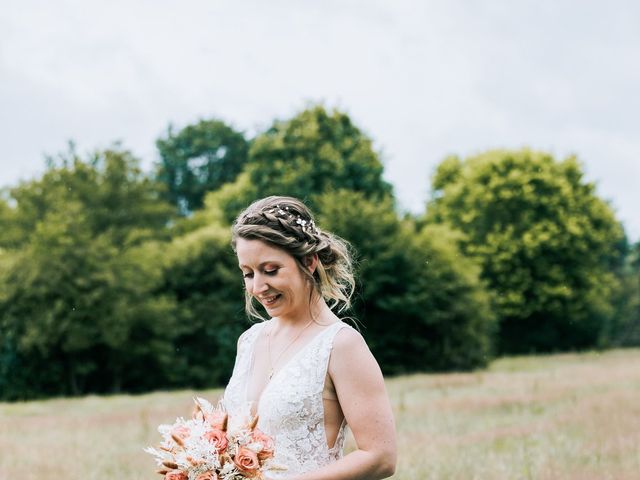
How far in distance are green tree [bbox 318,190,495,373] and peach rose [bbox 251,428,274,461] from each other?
24684mm

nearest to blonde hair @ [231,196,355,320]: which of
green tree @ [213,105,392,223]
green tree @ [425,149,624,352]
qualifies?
green tree @ [213,105,392,223]

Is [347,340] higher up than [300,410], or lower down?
higher up

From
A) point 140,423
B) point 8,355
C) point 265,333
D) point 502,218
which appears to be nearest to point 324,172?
point 8,355

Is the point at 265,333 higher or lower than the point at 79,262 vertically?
lower

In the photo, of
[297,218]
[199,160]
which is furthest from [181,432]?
[199,160]

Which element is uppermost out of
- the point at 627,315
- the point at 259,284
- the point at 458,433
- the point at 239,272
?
the point at 239,272

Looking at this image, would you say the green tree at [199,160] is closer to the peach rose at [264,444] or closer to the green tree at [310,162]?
the green tree at [310,162]

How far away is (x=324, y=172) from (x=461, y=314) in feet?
23.9

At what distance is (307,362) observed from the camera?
3.26 meters

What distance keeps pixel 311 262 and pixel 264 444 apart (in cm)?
72

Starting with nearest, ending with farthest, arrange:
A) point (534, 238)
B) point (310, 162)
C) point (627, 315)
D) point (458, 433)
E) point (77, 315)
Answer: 1. point (458, 433)
2. point (77, 315)
3. point (310, 162)
4. point (534, 238)
5. point (627, 315)

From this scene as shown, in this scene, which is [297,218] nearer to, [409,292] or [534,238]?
[409,292]

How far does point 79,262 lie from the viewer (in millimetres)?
27109

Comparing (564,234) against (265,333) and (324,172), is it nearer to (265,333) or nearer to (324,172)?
(324,172)
